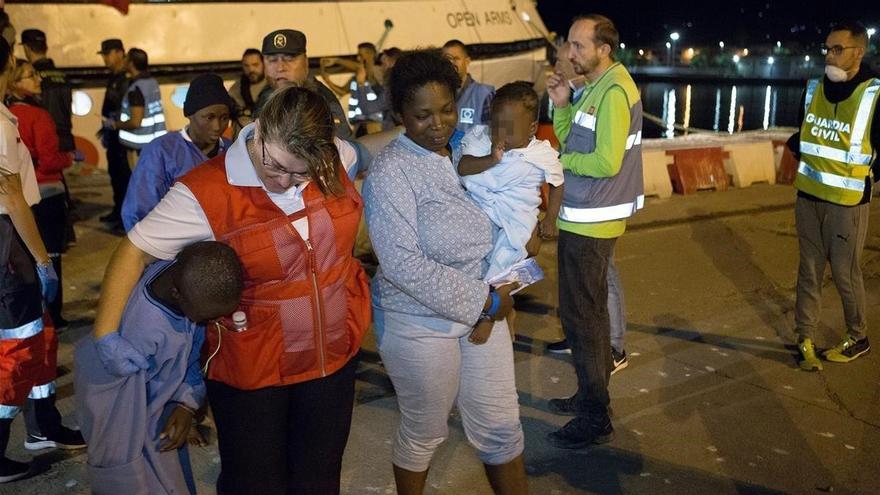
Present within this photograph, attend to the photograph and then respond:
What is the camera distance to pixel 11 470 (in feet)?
13.4

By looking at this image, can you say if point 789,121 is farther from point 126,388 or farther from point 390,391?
point 126,388

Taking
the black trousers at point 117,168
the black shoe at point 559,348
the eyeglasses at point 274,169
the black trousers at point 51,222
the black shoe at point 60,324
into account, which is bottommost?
the black shoe at point 559,348

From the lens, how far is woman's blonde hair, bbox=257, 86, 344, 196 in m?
2.61

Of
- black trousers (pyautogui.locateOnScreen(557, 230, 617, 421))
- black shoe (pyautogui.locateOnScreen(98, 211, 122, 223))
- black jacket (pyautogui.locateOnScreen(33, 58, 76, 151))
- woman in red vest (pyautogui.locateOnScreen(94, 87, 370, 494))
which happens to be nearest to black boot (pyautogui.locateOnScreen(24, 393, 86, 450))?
woman in red vest (pyautogui.locateOnScreen(94, 87, 370, 494))

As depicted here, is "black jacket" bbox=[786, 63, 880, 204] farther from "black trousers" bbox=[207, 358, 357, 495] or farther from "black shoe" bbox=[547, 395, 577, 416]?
"black trousers" bbox=[207, 358, 357, 495]

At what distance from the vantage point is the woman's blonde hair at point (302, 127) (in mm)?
2609

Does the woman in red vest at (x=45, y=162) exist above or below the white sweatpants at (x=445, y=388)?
above

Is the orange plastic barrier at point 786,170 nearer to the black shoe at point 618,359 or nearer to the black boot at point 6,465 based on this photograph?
the black shoe at point 618,359

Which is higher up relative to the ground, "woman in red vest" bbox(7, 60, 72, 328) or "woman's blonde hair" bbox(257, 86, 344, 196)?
"woman's blonde hair" bbox(257, 86, 344, 196)

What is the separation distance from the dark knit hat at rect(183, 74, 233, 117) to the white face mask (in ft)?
11.8

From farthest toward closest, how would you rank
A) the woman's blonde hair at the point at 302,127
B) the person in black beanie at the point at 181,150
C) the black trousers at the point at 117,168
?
1. the black trousers at the point at 117,168
2. the person in black beanie at the point at 181,150
3. the woman's blonde hair at the point at 302,127

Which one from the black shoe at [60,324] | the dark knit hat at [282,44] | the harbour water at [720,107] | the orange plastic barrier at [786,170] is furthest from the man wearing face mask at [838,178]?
the harbour water at [720,107]

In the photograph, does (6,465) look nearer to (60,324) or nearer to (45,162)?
(45,162)

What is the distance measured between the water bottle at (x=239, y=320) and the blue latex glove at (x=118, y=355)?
288 millimetres
